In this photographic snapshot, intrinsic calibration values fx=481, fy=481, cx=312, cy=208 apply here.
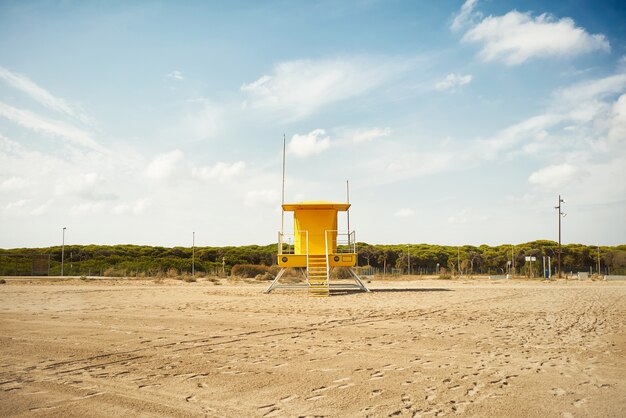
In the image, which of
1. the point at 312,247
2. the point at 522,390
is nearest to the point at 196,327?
the point at 522,390

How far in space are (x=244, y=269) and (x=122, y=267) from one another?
14263 mm

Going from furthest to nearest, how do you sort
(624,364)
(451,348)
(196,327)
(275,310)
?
(275,310) → (196,327) → (451,348) → (624,364)

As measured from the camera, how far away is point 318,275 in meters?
21.4

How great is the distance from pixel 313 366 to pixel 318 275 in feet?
49.0

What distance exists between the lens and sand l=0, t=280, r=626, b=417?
474 centimetres

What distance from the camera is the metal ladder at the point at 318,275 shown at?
2000 cm

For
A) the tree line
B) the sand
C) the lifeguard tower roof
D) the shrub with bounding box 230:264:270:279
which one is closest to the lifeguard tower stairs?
the lifeguard tower roof

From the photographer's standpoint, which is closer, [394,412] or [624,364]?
[394,412]

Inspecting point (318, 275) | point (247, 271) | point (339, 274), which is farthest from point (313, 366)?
point (247, 271)

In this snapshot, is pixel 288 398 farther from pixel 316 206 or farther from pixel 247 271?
pixel 247 271

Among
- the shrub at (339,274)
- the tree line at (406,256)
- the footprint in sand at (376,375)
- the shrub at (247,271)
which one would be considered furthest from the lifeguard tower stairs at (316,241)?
the tree line at (406,256)

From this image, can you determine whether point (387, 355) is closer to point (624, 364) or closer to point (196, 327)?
point (624, 364)

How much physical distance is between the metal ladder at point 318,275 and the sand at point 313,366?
798cm

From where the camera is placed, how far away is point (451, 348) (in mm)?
7727
